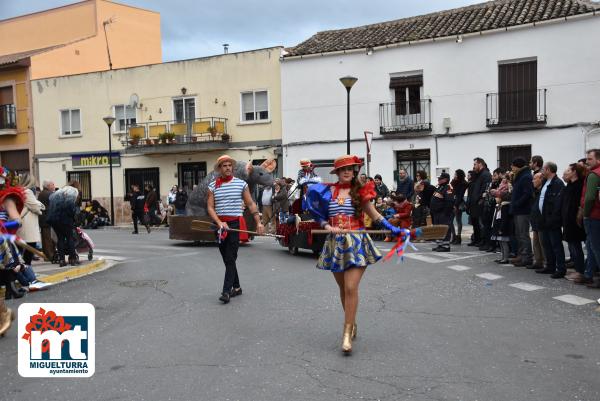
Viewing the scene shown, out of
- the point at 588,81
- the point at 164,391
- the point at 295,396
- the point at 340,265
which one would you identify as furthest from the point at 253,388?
the point at 588,81

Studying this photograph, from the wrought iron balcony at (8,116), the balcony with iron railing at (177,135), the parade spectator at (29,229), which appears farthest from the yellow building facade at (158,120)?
the parade spectator at (29,229)

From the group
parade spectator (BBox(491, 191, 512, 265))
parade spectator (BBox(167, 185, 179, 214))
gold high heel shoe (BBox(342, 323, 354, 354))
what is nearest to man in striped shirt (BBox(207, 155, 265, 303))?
gold high heel shoe (BBox(342, 323, 354, 354))

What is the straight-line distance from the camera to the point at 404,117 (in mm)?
22969

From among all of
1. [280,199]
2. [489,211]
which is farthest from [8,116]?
[489,211]

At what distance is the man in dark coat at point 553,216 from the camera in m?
9.48

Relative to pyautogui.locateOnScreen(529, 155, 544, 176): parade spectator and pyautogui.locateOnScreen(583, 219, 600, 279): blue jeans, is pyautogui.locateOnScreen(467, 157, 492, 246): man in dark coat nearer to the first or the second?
pyautogui.locateOnScreen(529, 155, 544, 176): parade spectator

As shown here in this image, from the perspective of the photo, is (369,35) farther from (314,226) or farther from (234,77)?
(314,226)

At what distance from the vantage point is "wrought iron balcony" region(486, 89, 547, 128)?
20.4 m

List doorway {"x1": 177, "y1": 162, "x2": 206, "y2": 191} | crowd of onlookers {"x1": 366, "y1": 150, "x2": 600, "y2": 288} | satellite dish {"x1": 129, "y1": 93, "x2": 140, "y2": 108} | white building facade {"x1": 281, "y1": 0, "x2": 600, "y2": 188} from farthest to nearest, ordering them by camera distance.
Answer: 1. satellite dish {"x1": 129, "y1": 93, "x2": 140, "y2": 108}
2. doorway {"x1": 177, "y1": 162, "x2": 206, "y2": 191}
3. white building facade {"x1": 281, "y1": 0, "x2": 600, "y2": 188}
4. crowd of onlookers {"x1": 366, "y1": 150, "x2": 600, "y2": 288}

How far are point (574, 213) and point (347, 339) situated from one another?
5.17m

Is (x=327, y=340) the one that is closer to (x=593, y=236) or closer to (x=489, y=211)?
(x=593, y=236)

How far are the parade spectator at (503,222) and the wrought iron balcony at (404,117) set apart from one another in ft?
36.8

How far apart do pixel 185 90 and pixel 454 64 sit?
12.3m

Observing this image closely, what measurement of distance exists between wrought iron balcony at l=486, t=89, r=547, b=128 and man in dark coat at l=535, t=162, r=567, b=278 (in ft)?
37.5
